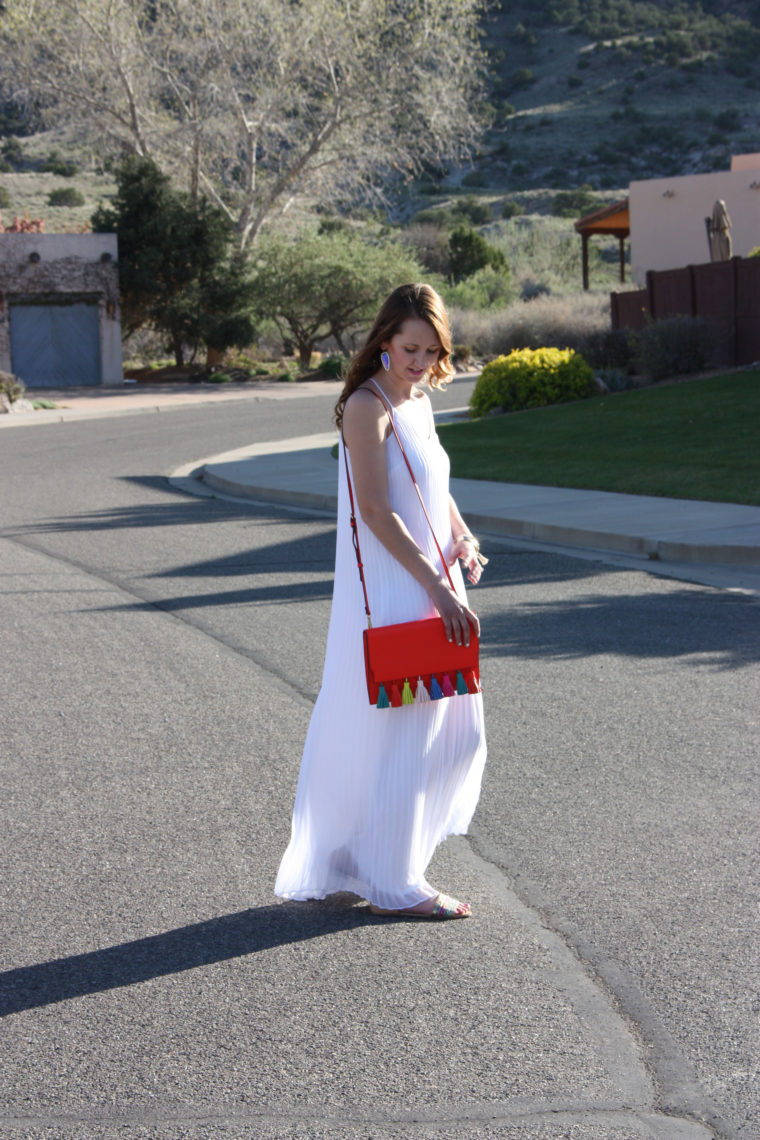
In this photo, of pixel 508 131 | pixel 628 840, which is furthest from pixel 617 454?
pixel 508 131

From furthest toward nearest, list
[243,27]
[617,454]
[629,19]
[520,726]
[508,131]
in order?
[629,19] < [508,131] < [243,27] < [617,454] < [520,726]

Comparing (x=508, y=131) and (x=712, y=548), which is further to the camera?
(x=508, y=131)

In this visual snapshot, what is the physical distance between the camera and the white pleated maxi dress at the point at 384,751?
3820 millimetres

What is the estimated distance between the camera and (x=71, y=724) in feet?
20.3

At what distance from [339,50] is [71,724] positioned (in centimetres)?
3941

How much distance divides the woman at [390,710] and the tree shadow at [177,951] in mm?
95

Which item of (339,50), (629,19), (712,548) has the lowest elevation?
(712,548)

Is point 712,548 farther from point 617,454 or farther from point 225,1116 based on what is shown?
point 225,1116

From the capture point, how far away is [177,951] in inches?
149

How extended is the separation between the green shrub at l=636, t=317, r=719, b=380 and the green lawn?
146 centimetres

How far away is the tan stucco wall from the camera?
39.3 m

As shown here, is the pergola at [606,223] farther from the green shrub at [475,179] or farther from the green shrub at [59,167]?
the green shrub at [59,167]

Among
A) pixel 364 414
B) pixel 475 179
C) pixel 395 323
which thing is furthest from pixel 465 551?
pixel 475 179

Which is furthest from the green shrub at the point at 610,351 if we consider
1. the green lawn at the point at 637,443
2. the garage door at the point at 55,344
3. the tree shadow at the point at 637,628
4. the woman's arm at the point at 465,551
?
the woman's arm at the point at 465,551
